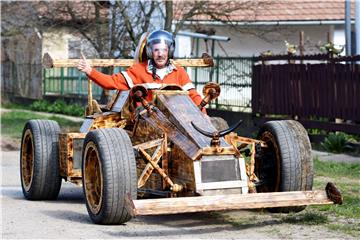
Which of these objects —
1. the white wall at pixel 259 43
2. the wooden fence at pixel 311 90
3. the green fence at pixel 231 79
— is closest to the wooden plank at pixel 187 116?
the wooden fence at pixel 311 90

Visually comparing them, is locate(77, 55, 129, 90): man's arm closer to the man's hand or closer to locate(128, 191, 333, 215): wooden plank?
the man's hand

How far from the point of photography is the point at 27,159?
1144 cm

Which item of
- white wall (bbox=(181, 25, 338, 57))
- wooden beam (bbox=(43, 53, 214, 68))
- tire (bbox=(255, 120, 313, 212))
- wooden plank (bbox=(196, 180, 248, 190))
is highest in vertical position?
white wall (bbox=(181, 25, 338, 57))

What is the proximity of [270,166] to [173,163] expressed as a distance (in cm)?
109

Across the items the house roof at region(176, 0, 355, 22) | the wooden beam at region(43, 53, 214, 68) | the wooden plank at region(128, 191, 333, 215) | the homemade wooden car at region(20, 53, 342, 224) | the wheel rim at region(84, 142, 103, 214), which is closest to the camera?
the wooden plank at region(128, 191, 333, 215)

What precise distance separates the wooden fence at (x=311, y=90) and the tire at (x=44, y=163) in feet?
24.1

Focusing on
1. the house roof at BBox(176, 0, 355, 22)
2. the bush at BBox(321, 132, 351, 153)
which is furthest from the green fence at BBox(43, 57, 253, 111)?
the house roof at BBox(176, 0, 355, 22)

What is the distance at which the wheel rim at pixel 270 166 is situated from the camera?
9.49 metres

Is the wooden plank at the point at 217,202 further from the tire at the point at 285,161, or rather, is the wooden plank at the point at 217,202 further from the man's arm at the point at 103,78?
the man's arm at the point at 103,78

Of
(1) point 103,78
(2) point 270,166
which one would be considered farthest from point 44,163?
(2) point 270,166

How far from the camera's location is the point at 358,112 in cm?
1678

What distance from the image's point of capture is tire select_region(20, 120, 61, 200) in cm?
1073

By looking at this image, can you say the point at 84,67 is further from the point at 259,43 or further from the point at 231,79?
the point at 259,43

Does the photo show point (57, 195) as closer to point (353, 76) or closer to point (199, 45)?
point (353, 76)
